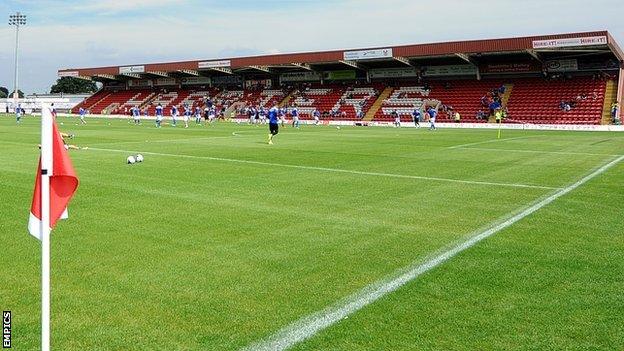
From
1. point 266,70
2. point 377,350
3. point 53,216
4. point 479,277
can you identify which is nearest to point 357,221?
point 479,277

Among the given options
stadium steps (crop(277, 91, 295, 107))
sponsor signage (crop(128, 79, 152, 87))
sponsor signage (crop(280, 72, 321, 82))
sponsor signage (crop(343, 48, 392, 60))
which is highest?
sponsor signage (crop(343, 48, 392, 60))

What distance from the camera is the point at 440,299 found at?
546cm

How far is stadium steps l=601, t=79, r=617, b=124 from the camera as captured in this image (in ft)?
157

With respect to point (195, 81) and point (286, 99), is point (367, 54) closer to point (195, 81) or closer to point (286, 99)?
point (286, 99)

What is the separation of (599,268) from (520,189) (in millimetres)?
6410

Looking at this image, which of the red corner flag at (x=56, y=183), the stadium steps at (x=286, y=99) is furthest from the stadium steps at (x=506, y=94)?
the red corner flag at (x=56, y=183)

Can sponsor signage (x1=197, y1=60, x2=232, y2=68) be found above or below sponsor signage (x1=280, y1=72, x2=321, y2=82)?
above

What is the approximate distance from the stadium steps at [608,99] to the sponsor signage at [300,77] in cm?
3242

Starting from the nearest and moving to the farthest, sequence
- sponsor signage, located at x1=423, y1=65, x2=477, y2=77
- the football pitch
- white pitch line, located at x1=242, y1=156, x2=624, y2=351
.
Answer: white pitch line, located at x1=242, y1=156, x2=624, y2=351 → the football pitch → sponsor signage, located at x1=423, y1=65, x2=477, y2=77

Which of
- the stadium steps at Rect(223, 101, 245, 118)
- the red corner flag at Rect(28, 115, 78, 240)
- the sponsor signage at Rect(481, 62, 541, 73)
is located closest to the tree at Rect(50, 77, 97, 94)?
the stadium steps at Rect(223, 101, 245, 118)

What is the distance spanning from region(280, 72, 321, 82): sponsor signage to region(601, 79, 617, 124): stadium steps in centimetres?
3242

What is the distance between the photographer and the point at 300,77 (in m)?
73.1

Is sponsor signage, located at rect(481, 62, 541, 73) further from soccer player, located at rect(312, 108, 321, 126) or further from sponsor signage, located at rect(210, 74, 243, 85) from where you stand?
sponsor signage, located at rect(210, 74, 243, 85)

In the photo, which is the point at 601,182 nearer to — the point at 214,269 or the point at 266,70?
the point at 214,269
